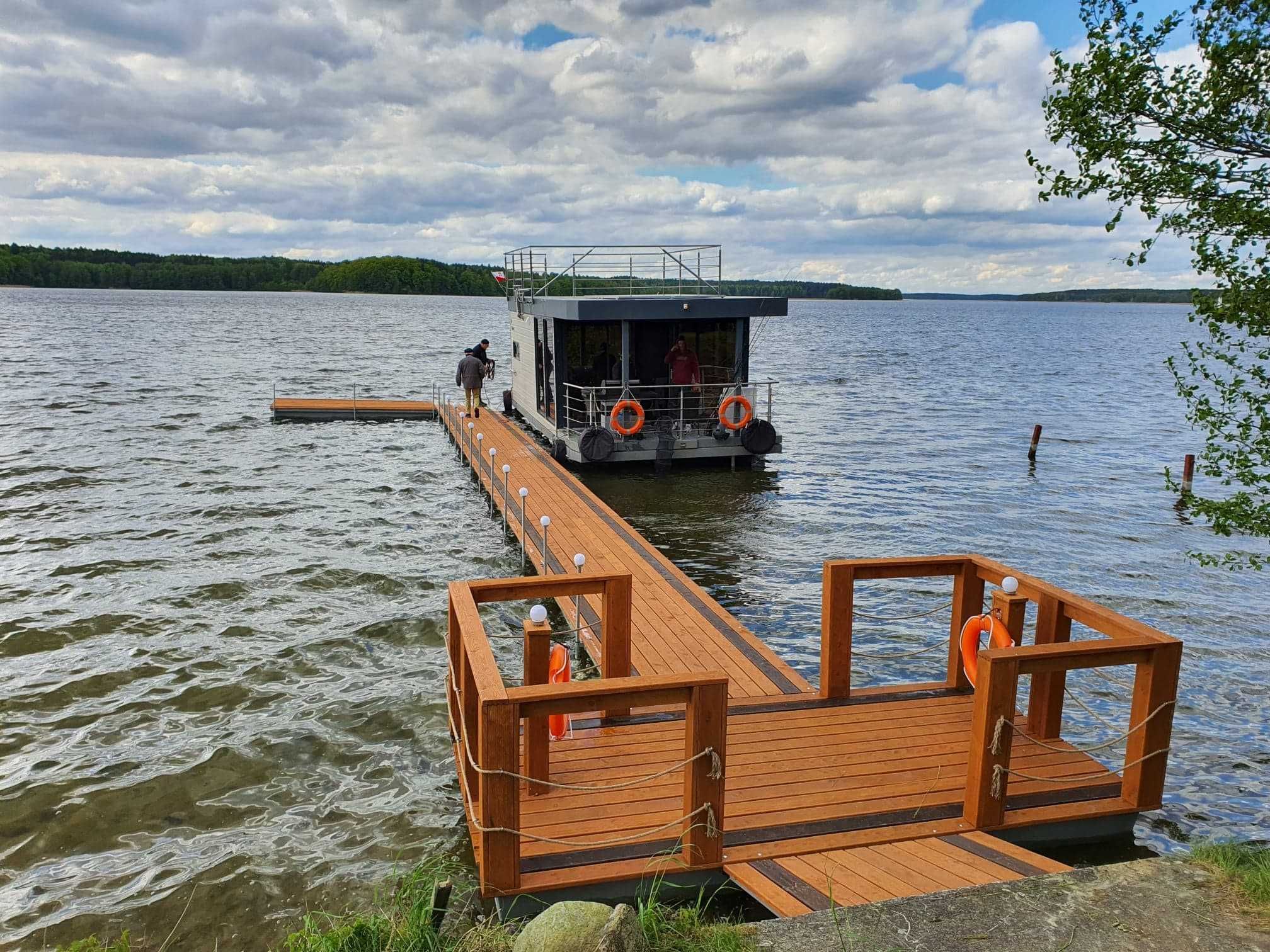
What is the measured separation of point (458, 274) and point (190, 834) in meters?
194

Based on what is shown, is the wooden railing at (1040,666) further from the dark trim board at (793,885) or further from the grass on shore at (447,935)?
the grass on shore at (447,935)

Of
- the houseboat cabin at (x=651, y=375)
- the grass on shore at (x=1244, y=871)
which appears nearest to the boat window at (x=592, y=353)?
the houseboat cabin at (x=651, y=375)

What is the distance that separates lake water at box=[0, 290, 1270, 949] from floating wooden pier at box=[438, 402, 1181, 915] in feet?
4.23

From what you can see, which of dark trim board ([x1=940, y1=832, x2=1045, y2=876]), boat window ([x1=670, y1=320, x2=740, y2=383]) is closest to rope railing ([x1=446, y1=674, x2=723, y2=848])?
dark trim board ([x1=940, y1=832, x2=1045, y2=876])

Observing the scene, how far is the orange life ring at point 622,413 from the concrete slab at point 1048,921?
13226 mm

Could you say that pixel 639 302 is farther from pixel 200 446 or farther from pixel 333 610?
pixel 200 446

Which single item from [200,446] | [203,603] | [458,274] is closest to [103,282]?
[458,274]

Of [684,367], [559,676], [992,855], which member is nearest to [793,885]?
[992,855]

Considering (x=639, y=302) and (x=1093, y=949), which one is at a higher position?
(x=639, y=302)

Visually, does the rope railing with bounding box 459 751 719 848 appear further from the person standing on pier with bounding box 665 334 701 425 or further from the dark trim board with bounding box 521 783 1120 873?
the person standing on pier with bounding box 665 334 701 425

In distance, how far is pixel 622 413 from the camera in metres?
17.4

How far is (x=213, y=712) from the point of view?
870 cm

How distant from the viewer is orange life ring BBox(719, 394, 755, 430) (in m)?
18.2

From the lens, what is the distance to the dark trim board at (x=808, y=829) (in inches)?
203
